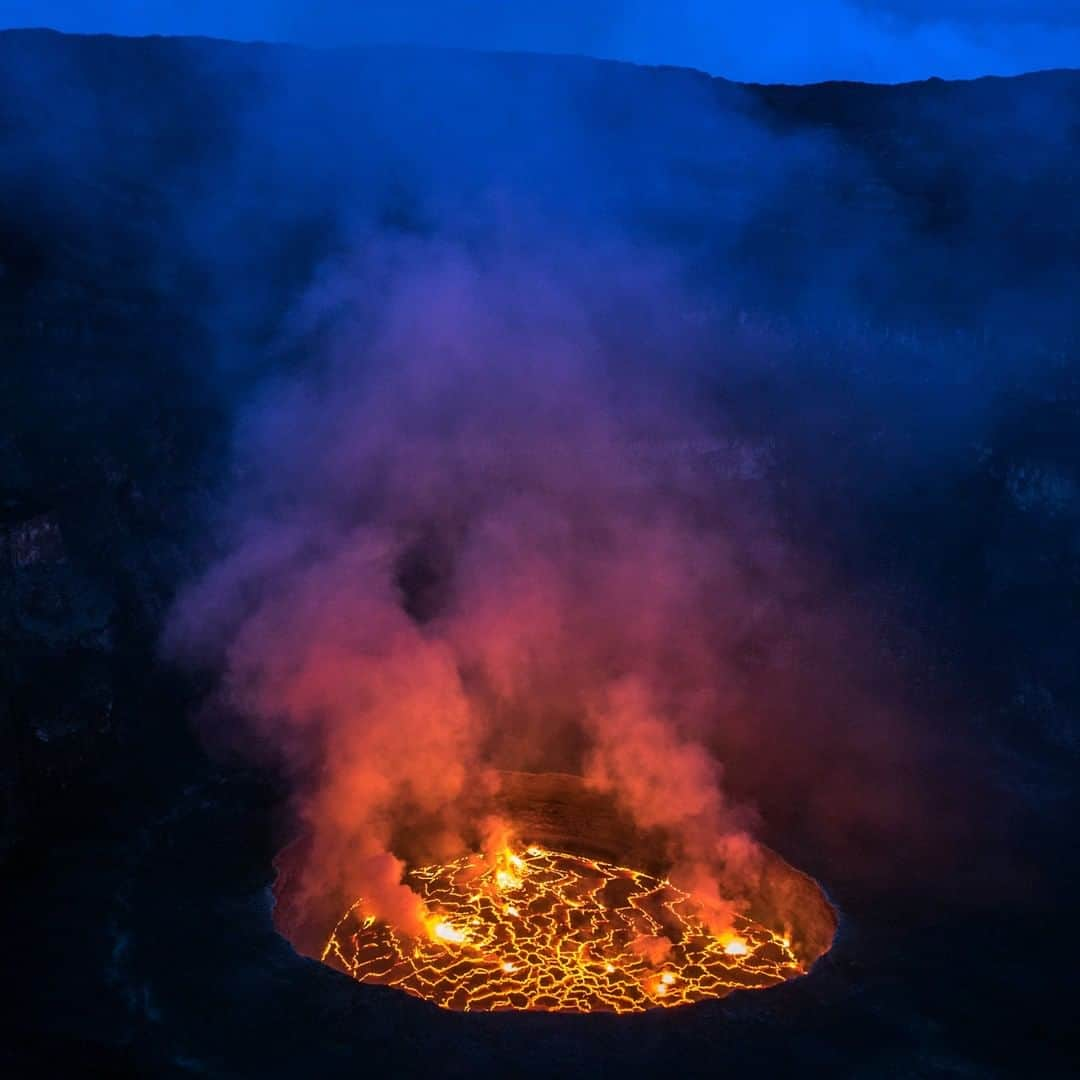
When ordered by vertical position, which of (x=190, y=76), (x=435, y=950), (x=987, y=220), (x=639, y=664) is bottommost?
(x=435, y=950)

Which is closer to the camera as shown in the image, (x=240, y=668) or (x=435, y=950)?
(x=435, y=950)

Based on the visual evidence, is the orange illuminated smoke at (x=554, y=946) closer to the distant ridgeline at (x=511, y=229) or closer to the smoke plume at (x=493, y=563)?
the smoke plume at (x=493, y=563)

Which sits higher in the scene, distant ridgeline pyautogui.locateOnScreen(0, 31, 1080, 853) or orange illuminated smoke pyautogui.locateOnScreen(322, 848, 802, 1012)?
distant ridgeline pyautogui.locateOnScreen(0, 31, 1080, 853)

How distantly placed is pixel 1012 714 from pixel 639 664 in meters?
4.41

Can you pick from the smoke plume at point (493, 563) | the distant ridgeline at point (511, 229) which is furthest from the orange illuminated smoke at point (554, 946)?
the distant ridgeline at point (511, 229)

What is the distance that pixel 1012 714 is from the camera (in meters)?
13.0

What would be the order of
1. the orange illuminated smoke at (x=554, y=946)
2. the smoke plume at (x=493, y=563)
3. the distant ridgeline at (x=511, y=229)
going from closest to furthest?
the orange illuminated smoke at (x=554, y=946) → the smoke plume at (x=493, y=563) → the distant ridgeline at (x=511, y=229)

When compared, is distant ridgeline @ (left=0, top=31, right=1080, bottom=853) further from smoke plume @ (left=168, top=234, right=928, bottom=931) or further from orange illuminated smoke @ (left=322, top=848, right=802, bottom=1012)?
orange illuminated smoke @ (left=322, top=848, right=802, bottom=1012)

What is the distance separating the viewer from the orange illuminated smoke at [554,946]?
7.92 meters

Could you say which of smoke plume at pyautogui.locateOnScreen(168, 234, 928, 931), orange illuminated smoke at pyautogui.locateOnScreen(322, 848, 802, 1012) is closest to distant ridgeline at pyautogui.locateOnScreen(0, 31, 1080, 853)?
smoke plume at pyautogui.locateOnScreen(168, 234, 928, 931)

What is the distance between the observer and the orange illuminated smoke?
792 cm

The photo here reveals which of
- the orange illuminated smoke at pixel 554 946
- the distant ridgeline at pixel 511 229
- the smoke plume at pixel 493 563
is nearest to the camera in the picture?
the orange illuminated smoke at pixel 554 946

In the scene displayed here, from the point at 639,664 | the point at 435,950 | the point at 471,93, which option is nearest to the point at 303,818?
the point at 435,950

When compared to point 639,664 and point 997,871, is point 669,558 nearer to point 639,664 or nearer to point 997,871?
point 639,664
